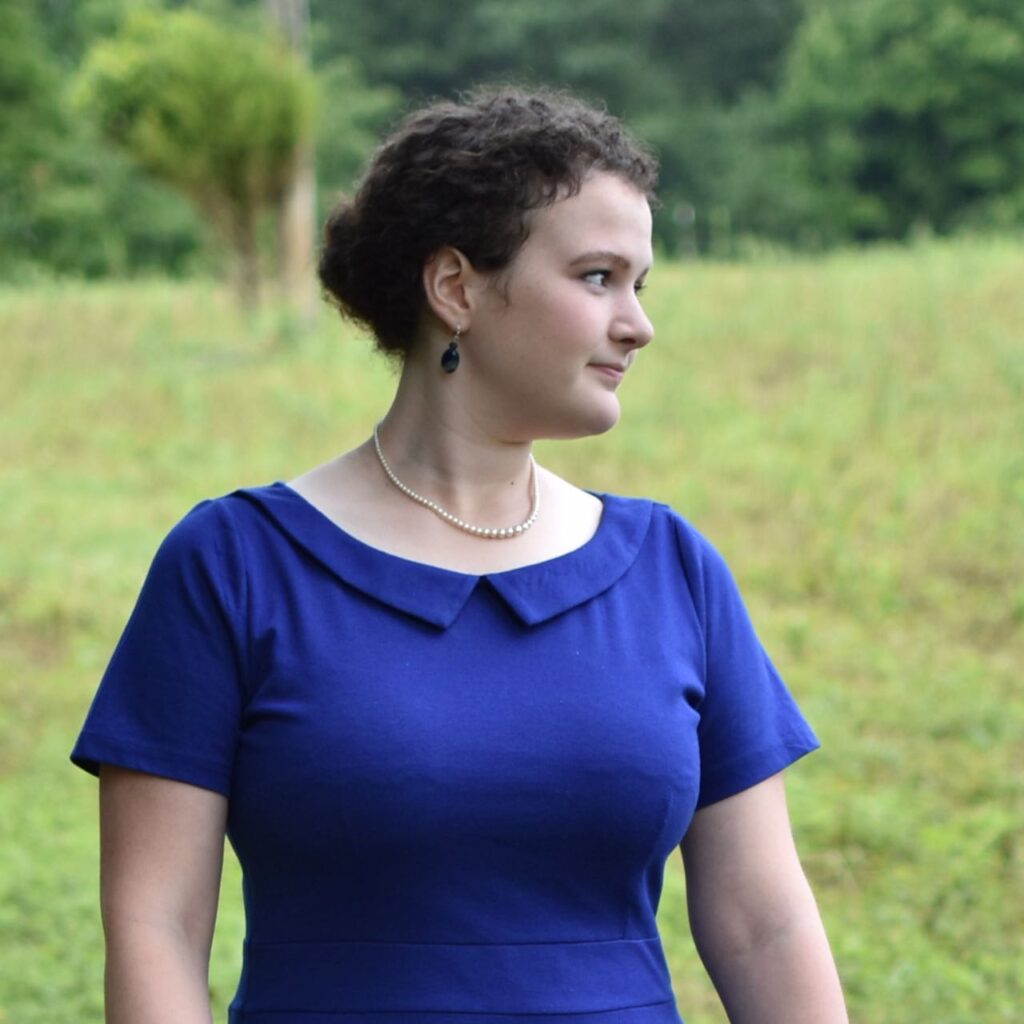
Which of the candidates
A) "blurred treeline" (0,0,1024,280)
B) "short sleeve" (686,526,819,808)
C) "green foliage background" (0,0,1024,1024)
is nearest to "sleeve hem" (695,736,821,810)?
"short sleeve" (686,526,819,808)

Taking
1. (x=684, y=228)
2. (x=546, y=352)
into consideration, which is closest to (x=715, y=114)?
(x=684, y=228)

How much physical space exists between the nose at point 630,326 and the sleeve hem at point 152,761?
0.62 meters

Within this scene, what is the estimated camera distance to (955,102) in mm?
28297

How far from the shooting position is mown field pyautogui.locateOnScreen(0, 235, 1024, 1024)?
526 centimetres

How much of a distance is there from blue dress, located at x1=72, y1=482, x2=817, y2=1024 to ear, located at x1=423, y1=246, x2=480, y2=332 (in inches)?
10.9

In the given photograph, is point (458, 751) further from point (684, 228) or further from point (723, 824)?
point (684, 228)

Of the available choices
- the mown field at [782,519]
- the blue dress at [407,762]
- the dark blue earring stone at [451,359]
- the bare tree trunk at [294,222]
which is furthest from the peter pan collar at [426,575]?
the bare tree trunk at [294,222]

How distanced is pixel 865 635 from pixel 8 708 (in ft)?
11.1

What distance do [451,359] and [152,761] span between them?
1.82 ft

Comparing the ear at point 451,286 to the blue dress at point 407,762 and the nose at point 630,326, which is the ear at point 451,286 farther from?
the blue dress at point 407,762

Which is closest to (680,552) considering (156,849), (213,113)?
(156,849)

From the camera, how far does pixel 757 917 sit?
6.56 feet

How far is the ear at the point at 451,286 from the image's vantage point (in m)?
2.01

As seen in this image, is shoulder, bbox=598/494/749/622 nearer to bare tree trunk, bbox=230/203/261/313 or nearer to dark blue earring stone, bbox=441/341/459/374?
dark blue earring stone, bbox=441/341/459/374
